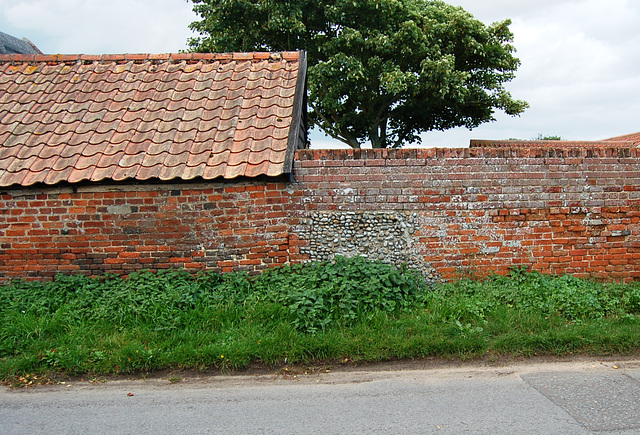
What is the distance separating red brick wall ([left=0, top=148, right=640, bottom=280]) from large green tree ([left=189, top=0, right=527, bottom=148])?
9.10 meters

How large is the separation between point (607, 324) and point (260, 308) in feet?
11.9

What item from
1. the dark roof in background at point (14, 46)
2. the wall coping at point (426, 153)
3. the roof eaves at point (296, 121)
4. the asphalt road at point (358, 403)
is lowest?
the asphalt road at point (358, 403)

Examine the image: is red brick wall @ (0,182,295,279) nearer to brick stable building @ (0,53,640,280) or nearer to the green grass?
brick stable building @ (0,53,640,280)

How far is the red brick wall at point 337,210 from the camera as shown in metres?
5.30

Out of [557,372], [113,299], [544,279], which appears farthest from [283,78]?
[557,372]

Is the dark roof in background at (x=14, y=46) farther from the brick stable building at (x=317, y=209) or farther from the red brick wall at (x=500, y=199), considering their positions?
the red brick wall at (x=500, y=199)

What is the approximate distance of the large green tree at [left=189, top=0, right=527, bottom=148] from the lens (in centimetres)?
1418

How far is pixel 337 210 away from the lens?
5.33m

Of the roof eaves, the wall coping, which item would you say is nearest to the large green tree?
the roof eaves

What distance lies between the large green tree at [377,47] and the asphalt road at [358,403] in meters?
11.5

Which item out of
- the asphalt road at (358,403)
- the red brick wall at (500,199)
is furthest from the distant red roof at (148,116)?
the asphalt road at (358,403)

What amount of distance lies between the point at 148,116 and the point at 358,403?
486 centimetres

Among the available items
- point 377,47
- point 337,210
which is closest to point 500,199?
→ point 337,210

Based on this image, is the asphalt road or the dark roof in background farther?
the dark roof in background
